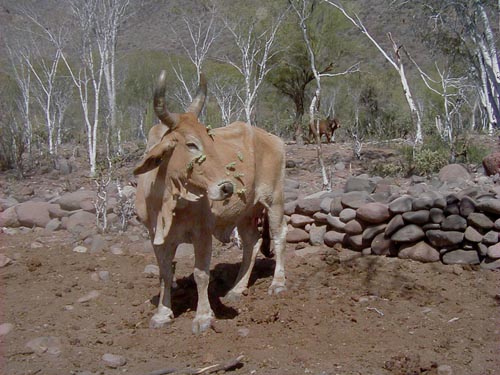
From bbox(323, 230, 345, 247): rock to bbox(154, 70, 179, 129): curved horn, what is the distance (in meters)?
3.19

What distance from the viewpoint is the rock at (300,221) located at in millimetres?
7430

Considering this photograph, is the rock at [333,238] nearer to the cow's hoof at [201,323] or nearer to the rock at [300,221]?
the rock at [300,221]

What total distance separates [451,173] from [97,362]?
734 cm

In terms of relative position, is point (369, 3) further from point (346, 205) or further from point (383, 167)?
point (346, 205)

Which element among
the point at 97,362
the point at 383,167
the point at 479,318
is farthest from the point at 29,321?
the point at 383,167

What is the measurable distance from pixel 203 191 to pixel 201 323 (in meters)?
1.10

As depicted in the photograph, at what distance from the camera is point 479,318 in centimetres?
485

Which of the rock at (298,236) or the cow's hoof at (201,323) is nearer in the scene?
the cow's hoof at (201,323)

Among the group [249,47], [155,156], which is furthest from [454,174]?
[249,47]

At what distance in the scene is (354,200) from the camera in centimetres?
711

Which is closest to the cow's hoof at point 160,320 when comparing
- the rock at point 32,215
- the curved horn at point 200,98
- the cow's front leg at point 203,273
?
the cow's front leg at point 203,273

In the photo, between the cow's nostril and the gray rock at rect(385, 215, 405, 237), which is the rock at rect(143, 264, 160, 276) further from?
the gray rock at rect(385, 215, 405, 237)

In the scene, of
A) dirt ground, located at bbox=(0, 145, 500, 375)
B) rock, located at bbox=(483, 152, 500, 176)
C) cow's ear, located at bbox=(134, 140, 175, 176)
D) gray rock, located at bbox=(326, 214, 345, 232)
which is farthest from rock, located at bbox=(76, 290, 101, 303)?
rock, located at bbox=(483, 152, 500, 176)

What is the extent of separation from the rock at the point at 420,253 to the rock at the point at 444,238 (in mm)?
79
